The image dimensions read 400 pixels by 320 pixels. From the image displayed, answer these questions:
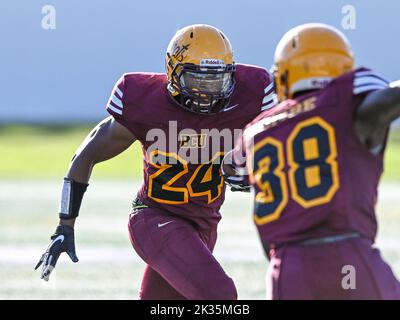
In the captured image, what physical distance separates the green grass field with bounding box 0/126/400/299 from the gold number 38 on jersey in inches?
109

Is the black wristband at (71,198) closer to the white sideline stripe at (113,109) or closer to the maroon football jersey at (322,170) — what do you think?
the white sideline stripe at (113,109)

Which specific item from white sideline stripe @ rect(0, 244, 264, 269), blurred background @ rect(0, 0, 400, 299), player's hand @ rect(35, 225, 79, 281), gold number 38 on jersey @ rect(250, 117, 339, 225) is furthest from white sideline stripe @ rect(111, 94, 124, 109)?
blurred background @ rect(0, 0, 400, 299)

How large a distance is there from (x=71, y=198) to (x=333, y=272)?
1.77m

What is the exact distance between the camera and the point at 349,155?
2.63 metres

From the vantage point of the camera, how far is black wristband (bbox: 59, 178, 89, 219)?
13.4 feet

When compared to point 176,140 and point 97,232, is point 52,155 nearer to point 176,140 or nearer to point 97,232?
point 97,232

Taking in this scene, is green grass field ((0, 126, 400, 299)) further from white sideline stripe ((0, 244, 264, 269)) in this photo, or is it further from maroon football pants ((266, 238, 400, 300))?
maroon football pants ((266, 238, 400, 300))

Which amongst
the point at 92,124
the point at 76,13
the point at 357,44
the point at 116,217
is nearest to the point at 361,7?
the point at 357,44

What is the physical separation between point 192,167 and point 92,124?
13339 mm

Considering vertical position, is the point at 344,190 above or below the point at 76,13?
below

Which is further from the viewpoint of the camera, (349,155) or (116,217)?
(116,217)

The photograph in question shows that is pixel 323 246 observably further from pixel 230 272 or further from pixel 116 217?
pixel 116 217

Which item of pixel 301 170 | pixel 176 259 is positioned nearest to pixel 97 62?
pixel 176 259

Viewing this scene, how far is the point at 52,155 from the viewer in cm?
1545
